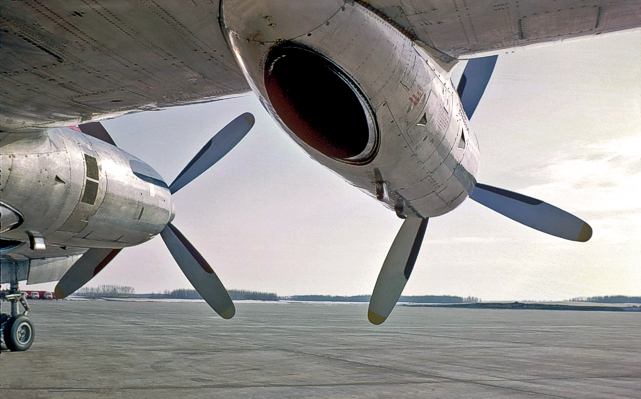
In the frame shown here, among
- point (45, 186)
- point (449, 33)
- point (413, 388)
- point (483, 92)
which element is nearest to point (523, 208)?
point (483, 92)

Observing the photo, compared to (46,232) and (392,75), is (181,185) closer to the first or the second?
(46,232)

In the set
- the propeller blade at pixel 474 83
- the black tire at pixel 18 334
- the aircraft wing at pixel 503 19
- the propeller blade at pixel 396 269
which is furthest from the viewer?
the black tire at pixel 18 334

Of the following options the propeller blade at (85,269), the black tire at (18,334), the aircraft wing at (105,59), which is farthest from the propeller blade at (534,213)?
the black tire at (18,334)

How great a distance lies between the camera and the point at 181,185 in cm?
1209

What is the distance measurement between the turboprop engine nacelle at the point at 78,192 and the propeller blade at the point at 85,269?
2026 millimetres

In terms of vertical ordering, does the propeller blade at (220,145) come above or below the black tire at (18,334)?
above

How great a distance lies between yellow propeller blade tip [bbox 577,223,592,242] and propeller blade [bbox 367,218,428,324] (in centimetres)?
278

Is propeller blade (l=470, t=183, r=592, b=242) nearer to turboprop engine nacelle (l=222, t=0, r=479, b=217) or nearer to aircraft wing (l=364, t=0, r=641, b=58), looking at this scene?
turboprop engine nacelle (l=222, t=0, r=479, b=217)

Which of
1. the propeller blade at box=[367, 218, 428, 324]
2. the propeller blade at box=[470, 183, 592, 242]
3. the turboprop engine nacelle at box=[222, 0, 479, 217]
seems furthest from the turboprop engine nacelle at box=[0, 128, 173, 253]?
the propeller blade at box=[470, 183, 592, 242]

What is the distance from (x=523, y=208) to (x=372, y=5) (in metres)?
6.65

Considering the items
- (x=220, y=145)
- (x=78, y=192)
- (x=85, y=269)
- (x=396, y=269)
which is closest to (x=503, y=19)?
(x=396, y=269)

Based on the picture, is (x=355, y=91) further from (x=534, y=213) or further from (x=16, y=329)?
(x=16, y=329)

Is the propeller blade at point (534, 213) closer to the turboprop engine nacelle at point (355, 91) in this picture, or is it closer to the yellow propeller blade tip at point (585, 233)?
the yellow propeller blade tip at point (585, 233)

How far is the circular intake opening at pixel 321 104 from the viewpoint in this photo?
4698mm
